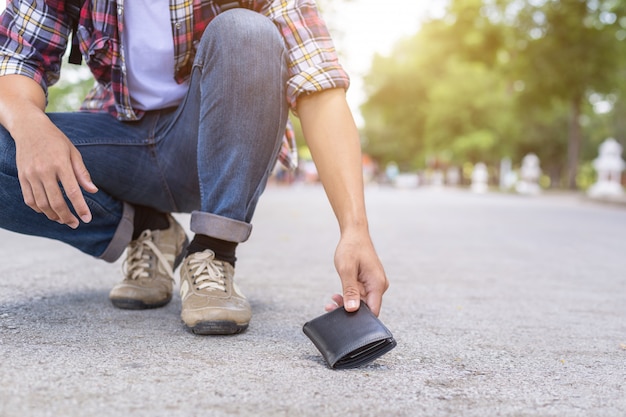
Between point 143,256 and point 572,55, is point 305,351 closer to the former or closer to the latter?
point 143,256

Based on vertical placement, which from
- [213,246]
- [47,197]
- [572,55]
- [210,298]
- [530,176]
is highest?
[572,55]

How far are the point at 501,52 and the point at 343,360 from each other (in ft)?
125

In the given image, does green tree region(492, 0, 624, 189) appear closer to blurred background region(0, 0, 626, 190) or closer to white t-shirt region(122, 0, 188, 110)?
blurred background region(0, 0, 626, 190)

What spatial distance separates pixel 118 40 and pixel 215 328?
937 millimetres

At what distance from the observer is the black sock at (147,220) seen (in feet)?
7.45

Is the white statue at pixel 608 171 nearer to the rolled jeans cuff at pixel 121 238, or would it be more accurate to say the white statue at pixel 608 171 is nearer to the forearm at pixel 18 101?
the rolled jeans cuff at pixel 121 238

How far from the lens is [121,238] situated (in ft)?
7.07

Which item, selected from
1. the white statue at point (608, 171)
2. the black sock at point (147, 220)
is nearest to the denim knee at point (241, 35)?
the black sock at point (147, 220)

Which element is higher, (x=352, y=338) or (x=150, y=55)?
(x=150, y=55)

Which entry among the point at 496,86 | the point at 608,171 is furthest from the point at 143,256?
the point at 496,86

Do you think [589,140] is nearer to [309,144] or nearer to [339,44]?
[339,44]

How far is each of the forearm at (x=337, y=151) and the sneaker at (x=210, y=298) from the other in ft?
1.28

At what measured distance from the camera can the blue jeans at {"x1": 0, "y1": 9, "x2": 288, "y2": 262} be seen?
6.10 ft

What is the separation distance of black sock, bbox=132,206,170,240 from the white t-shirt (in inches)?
14.5
